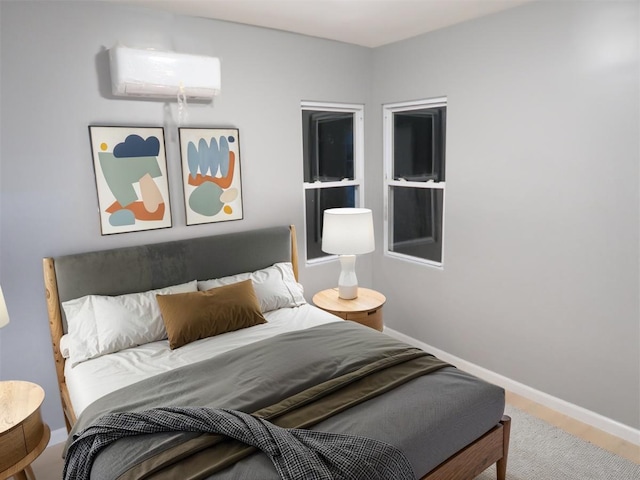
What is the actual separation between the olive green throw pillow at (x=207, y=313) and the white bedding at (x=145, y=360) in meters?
0.05

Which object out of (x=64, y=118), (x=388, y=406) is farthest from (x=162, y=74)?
(x=388, y=406)

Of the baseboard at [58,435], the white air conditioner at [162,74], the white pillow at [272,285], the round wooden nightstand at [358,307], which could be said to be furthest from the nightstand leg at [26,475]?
the white air conditioner at [162,74]

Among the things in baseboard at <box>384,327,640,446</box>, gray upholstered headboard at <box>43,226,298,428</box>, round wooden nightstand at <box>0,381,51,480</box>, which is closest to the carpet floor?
baseboard at <box>384,327,640,446</box>

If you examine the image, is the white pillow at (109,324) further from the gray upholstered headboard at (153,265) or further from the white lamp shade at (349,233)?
the white lamp shade at (349,233)

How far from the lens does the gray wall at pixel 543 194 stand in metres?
2.53

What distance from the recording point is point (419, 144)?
3803 mm

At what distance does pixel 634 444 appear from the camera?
262cm

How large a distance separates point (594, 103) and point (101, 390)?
9.83ft

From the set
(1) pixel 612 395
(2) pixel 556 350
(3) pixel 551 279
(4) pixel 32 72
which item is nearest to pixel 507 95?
(3) pixel 551 279

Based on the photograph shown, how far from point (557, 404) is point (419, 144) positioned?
7.11ft

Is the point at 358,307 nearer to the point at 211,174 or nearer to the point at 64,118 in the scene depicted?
the point at 211,174

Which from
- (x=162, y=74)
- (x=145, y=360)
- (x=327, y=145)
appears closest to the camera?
(x=145, y=360)

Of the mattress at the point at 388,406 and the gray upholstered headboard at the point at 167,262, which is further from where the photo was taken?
the gray upholstered headboard at the point at 167,262

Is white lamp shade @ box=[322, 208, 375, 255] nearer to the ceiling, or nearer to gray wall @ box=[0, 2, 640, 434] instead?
gray wall @ box=[0, 2, 640, 434]
